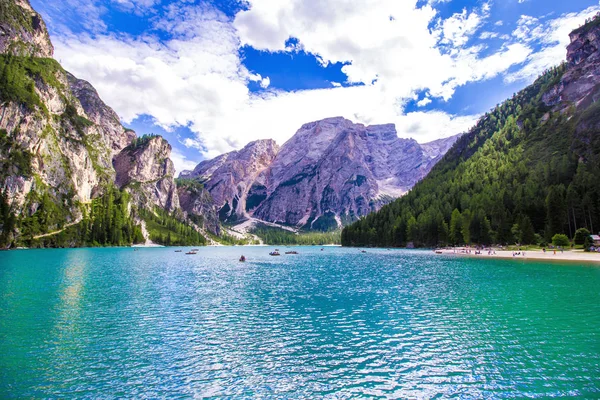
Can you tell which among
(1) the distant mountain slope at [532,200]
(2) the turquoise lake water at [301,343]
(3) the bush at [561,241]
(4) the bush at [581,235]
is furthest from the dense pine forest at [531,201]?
(2) the turquoise lake water at [301,343]

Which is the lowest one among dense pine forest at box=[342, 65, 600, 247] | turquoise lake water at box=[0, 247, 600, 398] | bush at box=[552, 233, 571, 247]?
turquoise lake water at box=[0, 247, 600, 398]

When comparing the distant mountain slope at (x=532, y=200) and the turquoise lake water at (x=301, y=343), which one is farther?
the distant mountain slope at (x=532, y=200)

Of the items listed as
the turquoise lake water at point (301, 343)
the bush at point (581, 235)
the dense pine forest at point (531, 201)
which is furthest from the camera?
the dense pine forest at point (531, 201)

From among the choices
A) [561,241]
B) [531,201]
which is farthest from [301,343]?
[531,201]

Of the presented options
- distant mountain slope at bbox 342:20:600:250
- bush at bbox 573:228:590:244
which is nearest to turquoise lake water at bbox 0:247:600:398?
bush at bbox 573:228:590:244

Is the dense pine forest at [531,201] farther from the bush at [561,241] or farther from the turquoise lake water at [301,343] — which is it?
the turquoise lake water at [301,343]

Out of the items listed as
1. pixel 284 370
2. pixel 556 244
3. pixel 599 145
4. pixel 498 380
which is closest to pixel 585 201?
pixel 556 244

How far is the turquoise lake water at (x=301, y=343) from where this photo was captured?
19.0 metres

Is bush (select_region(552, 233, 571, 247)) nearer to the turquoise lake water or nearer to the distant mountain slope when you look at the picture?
the distant mountain slope

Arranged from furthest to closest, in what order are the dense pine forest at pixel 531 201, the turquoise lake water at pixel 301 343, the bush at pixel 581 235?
the dense pine forest at pixel 531 201 → the bush at pixel 581 235 → the turquoise lake water at pixel 301 343

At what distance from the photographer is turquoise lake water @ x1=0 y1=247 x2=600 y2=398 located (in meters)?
19.0

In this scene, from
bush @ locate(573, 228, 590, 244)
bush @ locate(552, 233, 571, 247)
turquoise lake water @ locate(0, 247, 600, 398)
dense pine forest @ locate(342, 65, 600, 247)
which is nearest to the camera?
turquoise lake water @ locate(0, 247, 600, 398)

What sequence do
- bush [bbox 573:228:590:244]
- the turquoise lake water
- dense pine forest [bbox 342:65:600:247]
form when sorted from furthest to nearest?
dense pine forest [bbox 342:65:600:247] → bush [bbox 573:228:590:244] → the turquoise lake water

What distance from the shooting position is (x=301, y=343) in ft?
88.3
